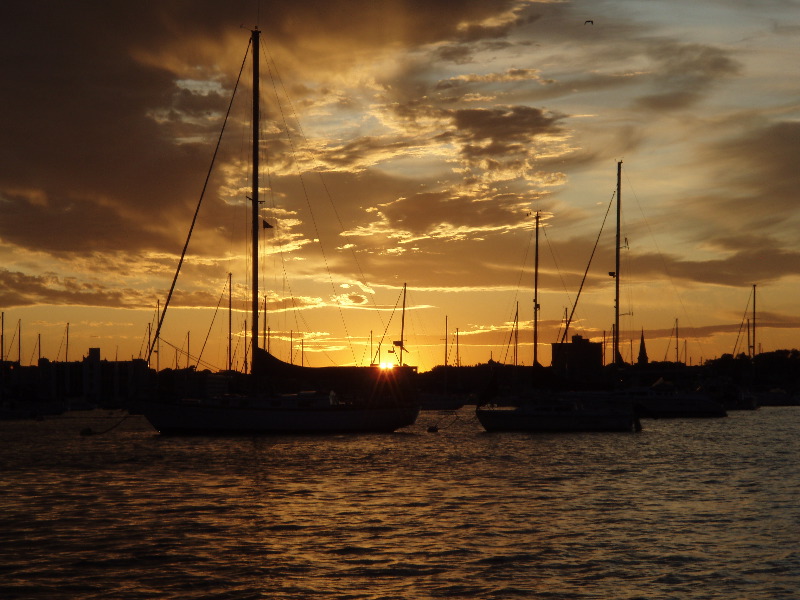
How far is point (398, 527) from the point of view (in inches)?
1042

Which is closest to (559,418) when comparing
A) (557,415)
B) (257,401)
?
(557,415)

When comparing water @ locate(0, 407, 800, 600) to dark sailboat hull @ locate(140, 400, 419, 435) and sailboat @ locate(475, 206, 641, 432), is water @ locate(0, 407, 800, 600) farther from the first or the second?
sailboat @ locate(475, 206, 641, 432)

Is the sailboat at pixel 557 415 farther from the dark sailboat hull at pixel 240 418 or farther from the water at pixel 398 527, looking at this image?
the water at pixel 398 527

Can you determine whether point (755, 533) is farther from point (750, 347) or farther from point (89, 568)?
point (750, 347)

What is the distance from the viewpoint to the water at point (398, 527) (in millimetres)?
19438

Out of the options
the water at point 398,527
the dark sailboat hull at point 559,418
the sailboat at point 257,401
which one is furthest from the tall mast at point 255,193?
the dark sailboat hull at point 559,418

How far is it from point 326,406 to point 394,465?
17.4 metres

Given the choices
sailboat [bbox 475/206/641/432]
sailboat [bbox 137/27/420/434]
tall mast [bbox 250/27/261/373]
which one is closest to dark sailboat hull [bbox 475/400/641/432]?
sailboat [bbox 475/206/641/432]

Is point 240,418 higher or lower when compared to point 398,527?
higher

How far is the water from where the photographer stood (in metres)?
19.4

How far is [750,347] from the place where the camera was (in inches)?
6580

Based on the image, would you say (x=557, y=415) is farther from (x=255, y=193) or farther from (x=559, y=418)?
(x=255, y=193)

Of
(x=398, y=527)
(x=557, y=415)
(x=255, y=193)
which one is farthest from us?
(x=557, y=415)

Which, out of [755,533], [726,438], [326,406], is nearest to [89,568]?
[755,533]
